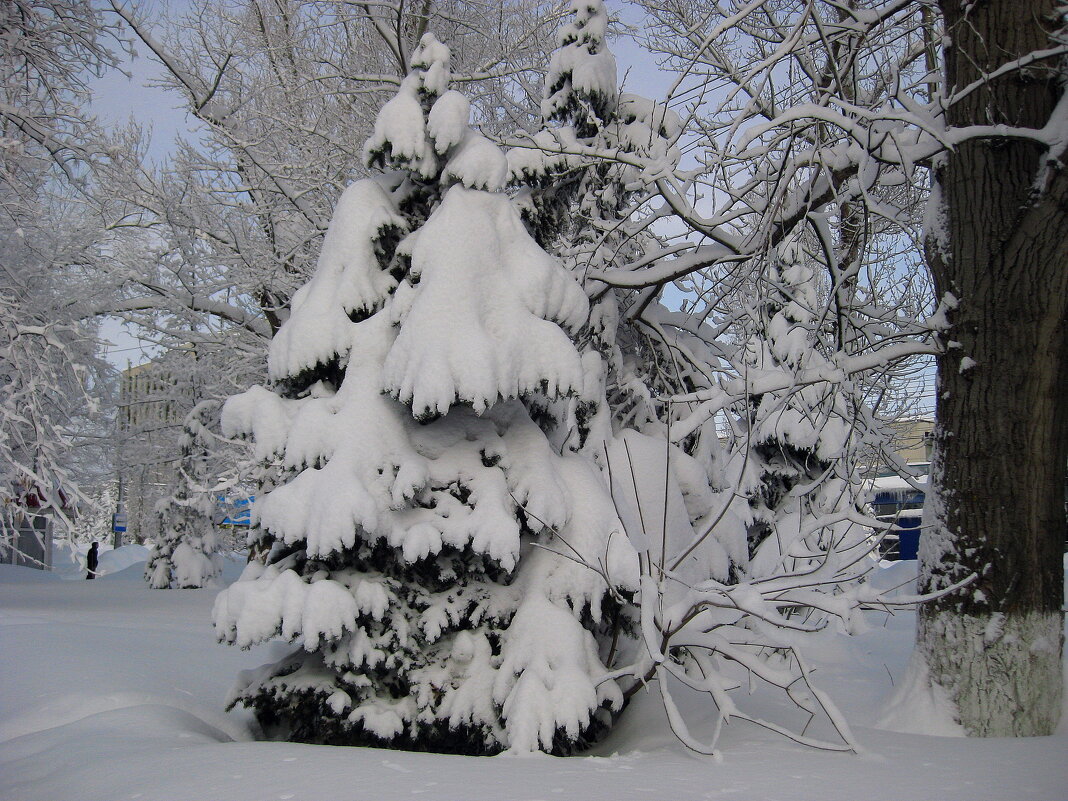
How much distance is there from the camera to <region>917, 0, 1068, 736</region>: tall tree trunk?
14.2ft

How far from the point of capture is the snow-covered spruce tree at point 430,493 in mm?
4410

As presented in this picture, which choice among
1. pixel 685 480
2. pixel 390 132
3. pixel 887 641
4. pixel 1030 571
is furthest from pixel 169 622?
pixel 1030 571

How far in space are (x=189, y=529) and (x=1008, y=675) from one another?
1596 cm

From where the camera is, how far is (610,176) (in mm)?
7551

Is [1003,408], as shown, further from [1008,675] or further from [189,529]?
[189,529]

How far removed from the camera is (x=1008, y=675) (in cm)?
430

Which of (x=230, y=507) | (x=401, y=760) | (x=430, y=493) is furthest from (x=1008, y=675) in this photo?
(x=230, y=507)

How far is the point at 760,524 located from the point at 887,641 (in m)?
2.65

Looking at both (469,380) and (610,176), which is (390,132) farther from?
(610,176)

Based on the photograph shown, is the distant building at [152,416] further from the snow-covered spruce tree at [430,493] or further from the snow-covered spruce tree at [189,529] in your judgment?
the snow-covered spruce tree at [430,493]

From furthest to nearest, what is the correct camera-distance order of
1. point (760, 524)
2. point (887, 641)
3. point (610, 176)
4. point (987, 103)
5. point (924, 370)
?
point (924, 370)
point (760, 524)
point (887, 641)
point (610, 176)
point (987, 103)

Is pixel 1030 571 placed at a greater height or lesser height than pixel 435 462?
lesser

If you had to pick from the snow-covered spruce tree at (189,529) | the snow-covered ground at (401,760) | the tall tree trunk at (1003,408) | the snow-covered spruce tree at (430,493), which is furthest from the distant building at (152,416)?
the tall tree trunk at (1003,408)

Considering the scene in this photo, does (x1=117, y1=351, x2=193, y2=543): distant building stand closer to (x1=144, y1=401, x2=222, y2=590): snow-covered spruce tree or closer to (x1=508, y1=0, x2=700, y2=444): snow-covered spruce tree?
(x1=144, y1=401, x2=222, y2=590): snow-covered spruce tree
